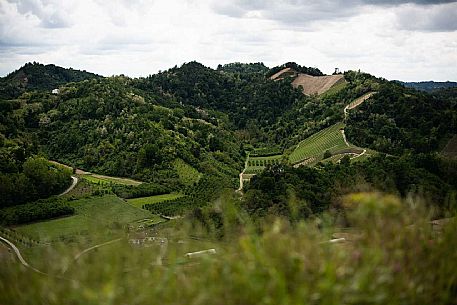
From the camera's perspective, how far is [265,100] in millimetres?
127125

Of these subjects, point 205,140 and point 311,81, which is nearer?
point 205,140

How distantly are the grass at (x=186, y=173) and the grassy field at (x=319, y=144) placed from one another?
55.6 ft

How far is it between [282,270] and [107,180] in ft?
215

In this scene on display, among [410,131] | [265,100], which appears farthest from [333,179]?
[265,100]

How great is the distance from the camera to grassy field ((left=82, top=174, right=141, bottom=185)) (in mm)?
65825

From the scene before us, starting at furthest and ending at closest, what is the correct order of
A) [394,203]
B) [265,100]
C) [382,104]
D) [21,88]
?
1. [21,88]
2. [265,100]
3. [382,104]
4. [394,203]

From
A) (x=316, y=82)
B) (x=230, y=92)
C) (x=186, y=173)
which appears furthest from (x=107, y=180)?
(x=230, y=92)

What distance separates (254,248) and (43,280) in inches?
77.5

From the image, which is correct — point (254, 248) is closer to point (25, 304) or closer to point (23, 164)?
point (25, 304)

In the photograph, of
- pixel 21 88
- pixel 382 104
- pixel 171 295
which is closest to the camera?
pixel 171 295

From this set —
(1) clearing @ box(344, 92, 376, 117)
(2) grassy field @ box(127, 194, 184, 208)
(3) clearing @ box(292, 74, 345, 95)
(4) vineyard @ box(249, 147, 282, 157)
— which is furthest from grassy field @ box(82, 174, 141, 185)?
(3) clearing @ box(292, 74, 345, 95)

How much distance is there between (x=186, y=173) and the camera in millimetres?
70875

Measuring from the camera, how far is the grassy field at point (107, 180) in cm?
6582

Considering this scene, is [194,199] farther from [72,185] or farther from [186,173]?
[72,185]
